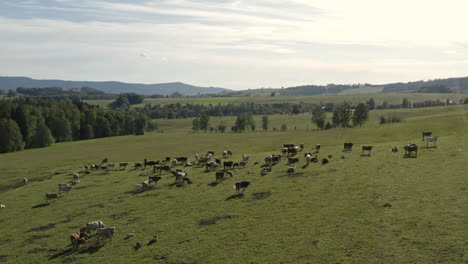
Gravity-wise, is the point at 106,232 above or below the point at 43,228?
above

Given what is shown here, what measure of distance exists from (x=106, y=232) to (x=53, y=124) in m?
112

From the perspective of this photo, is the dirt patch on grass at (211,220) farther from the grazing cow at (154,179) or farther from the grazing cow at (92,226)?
the grazing cow at (154,179)

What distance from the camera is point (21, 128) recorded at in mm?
112438

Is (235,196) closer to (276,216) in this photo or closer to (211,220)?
(211,220)

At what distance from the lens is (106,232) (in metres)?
26.6

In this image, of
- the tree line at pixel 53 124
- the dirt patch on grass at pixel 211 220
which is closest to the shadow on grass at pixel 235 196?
the dirt patch on grass at pixel 211 220

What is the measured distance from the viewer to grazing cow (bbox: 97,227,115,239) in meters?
26.6

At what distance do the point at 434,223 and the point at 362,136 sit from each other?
50434 mm

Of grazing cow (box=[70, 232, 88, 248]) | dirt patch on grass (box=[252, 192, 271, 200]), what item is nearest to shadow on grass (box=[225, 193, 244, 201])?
dirt patch on grass (box=[252, 192, 271, 200])

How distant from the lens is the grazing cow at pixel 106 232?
26594 mm

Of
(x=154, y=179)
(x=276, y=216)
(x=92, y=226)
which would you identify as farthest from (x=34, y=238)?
(x=276, y=216)

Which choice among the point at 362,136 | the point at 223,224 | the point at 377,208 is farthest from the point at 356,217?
the point at 362,136

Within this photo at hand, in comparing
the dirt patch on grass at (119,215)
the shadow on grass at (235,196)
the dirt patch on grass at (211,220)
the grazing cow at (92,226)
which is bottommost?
the dirt patch on grass at (119,215)

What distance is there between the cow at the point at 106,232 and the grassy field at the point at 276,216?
577 millimetres
